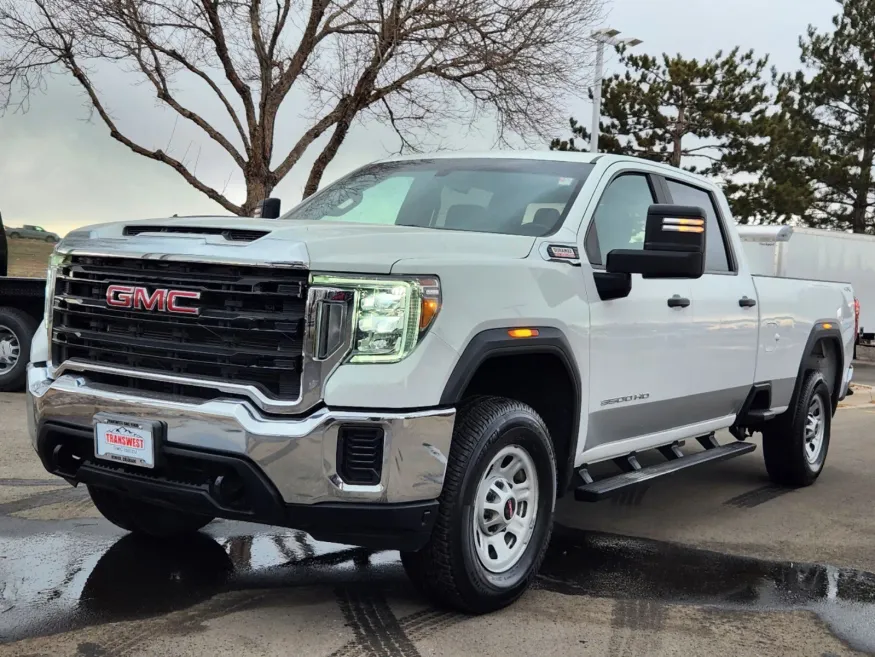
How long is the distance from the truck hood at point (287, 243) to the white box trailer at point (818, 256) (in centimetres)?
1512

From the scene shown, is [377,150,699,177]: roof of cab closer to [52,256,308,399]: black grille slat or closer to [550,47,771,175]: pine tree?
[52,256,308,399]: black grille slat

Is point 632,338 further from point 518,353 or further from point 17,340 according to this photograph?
point 17,340

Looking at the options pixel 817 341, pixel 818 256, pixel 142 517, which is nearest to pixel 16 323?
pixel 142 517

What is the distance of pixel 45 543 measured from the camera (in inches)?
191

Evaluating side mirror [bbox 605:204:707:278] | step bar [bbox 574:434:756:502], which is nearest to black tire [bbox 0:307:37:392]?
step bar [bbox 574:434:756:502]

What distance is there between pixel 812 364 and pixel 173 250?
5.14 m

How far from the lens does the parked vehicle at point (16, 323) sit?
32.9 ft

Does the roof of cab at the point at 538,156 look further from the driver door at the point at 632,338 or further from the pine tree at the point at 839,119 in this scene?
the pine tree at the point at 839,119

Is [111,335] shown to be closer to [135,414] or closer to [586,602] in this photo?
[135,414]

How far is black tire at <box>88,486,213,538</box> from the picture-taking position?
4.81 meters

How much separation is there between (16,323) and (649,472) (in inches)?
293

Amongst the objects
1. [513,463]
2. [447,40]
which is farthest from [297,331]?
[447,40]

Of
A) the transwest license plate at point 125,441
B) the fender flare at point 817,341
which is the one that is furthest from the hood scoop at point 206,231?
the fender flare at point 817,341

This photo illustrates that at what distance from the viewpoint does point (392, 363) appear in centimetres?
348
